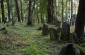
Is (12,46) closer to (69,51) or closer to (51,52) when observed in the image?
(51,52)

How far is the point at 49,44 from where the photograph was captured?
10.9 m

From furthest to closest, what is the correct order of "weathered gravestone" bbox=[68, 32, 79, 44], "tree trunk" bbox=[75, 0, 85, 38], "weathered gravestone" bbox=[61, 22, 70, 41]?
"weathered gravestone" bbox=[61, 22, 70, 41], "tree trunk" bbox=[75, 0, 85, 38], "weathered gravestone" bbox=[68, 32, 79, 44]

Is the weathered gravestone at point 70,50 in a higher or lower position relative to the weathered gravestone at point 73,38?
higher

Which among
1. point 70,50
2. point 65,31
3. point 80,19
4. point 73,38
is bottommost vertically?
point 73,38

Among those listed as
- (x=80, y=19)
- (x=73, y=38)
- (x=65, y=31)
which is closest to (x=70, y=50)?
(x=73, y=38)

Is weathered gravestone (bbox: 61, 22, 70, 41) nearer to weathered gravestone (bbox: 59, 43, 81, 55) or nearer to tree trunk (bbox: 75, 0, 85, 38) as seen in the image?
tree trunk (bbox: 75, 0, 85, 38)

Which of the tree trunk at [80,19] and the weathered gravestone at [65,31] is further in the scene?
the weathered gravestone at [65,31]

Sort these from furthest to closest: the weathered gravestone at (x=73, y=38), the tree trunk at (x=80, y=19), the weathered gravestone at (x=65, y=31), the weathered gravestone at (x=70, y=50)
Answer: the weathered gravestone at (x=65, y=31) → the tree trunk at (x=80, y=19) → the weathered gravestone at (x=73, y=38) → the weathered gravestone at (x=70, y=50)

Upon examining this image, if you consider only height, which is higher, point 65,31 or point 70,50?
point 70,50

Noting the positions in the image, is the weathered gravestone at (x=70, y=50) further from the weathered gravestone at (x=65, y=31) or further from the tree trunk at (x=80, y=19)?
the tree trunk at (x=80, y=19)

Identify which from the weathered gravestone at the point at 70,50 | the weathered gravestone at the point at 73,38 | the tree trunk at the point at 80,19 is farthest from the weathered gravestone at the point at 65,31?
the weathered gravestone at the point at 70,50

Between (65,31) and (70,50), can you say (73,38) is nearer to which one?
(65,31)

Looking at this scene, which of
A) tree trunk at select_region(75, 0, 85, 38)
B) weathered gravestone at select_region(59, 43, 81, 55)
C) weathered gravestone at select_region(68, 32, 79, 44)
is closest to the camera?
weathered gravestone at select_region(59, 43, 81, 55)

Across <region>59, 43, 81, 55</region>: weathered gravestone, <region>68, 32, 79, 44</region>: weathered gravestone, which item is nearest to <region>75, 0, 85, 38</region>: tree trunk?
<region>68, 32, 79, 44</region>: weathered gravestone
